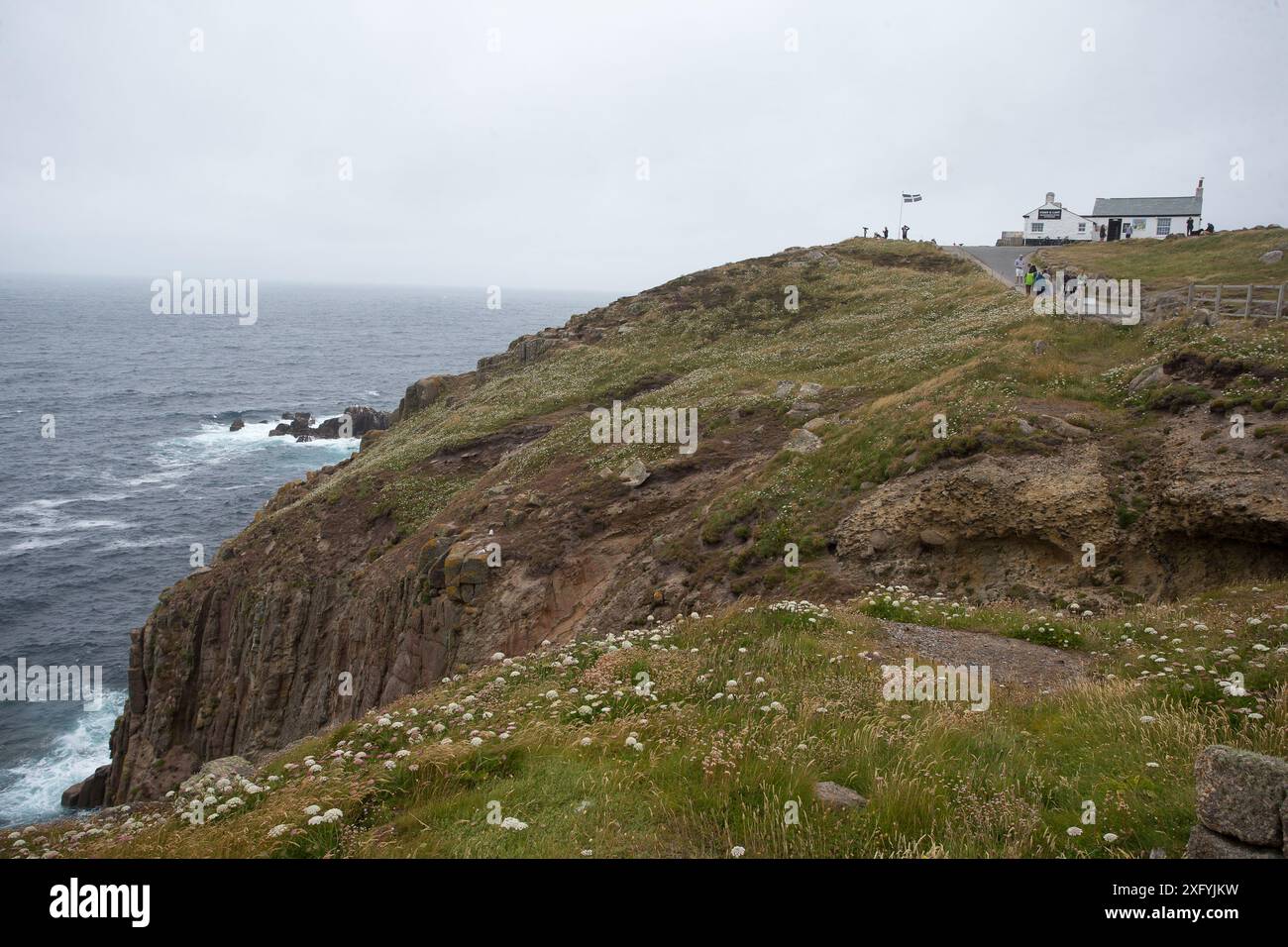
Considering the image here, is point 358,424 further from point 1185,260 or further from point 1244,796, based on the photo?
point 1244,796

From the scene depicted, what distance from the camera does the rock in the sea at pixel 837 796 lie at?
8227 mm

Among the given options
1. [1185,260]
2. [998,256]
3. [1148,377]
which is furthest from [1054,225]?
[1148,377]

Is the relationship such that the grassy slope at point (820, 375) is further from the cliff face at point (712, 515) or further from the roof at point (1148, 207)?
the roof at point (1148, 207)

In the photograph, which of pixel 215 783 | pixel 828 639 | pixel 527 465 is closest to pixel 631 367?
pixel 527 465

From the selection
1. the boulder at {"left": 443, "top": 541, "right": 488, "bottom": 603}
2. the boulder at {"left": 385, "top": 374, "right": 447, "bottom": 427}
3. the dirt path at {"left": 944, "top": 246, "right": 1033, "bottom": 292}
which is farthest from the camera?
the boulder at {"left": 385, "top": 374, "right": 447, "bottom": 427}

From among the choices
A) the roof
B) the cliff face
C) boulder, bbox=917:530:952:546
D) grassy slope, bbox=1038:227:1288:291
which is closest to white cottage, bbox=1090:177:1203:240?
the roof

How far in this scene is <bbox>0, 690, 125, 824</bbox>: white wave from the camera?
3481 centimetres

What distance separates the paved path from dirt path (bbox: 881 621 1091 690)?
44327mm

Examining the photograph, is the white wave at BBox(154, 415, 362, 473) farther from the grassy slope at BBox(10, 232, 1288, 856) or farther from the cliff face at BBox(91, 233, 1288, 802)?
the grassy slope at BBox(10, 232, 1288, 856)

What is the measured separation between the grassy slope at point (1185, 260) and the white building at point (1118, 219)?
17.1 m

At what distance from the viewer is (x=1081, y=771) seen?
8977mm

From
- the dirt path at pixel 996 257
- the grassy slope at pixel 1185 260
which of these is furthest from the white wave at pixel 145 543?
the grassy slope at pixel 1185 260

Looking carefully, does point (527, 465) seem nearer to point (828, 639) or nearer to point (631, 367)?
point (631, 367)
